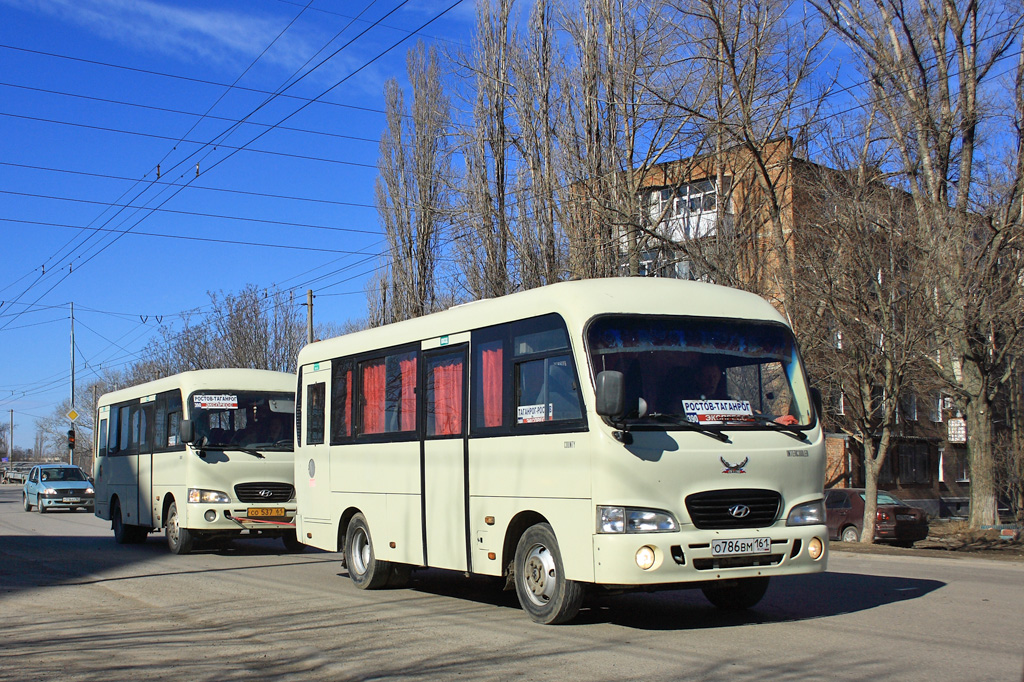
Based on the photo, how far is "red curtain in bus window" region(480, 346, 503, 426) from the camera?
989 centimetres

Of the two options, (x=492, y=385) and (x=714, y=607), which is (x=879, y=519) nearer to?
(x=714, y=607)

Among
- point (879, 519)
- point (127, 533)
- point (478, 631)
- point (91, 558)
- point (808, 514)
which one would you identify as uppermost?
point (808, 514)

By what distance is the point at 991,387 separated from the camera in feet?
82.6

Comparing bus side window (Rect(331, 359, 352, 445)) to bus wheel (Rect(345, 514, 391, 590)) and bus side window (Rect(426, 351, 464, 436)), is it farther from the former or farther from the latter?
bus side window (Rect(426, 351, 464, 436))

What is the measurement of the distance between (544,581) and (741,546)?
68.8 inches

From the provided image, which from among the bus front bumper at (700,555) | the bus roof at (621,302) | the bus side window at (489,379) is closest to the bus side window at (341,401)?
the bus roof at (621,302)

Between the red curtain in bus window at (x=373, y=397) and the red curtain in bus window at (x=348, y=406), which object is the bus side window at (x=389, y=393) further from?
the red curtain in bus window at (x=348, y=406)

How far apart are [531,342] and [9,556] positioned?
12759 millimetres

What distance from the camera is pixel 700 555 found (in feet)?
27.7

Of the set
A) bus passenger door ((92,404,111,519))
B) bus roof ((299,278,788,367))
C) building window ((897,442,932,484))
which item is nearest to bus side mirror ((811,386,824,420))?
Answer: bus roof ((299,278,788,367))

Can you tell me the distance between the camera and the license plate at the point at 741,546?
849 centimetres

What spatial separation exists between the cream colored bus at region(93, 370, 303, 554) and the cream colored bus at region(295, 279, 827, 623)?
6.30 metres

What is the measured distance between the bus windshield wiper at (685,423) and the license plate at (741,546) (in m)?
0.83

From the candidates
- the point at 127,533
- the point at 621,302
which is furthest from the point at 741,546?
the point at 127,533
